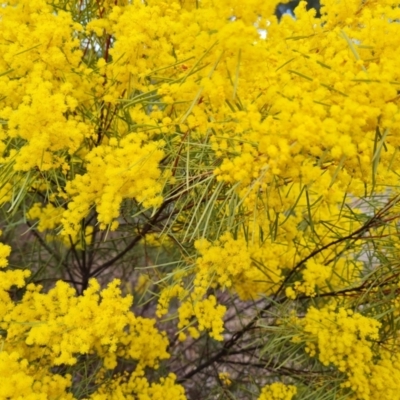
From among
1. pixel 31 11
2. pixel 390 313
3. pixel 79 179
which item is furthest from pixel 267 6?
pixel 390 313

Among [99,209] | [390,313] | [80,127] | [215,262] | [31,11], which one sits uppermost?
[31,11]

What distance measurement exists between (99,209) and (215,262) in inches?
13.8

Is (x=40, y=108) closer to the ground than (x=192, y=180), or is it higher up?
higher up

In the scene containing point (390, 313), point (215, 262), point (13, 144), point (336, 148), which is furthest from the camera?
point (390, 313)

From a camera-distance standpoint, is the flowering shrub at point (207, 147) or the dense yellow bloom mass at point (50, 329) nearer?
Result: the flowering shrub at point (207, 147)

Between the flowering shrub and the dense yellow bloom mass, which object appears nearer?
the flowering shrub

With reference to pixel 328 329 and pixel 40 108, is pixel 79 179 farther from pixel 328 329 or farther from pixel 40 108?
pixel 328 329

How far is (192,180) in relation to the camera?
107 centimetres

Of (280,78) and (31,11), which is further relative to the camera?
(31,11)

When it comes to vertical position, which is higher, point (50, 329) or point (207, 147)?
point (207, 147)

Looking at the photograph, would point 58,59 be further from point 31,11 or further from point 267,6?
point 267,6

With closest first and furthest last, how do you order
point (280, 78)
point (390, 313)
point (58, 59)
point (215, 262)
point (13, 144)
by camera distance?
point (280, 78) → point (58, 59) → point (215, 262) → point (13, 144) → point (390, 313)

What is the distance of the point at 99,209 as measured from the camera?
0.92m

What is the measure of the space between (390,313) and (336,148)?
91 cm
